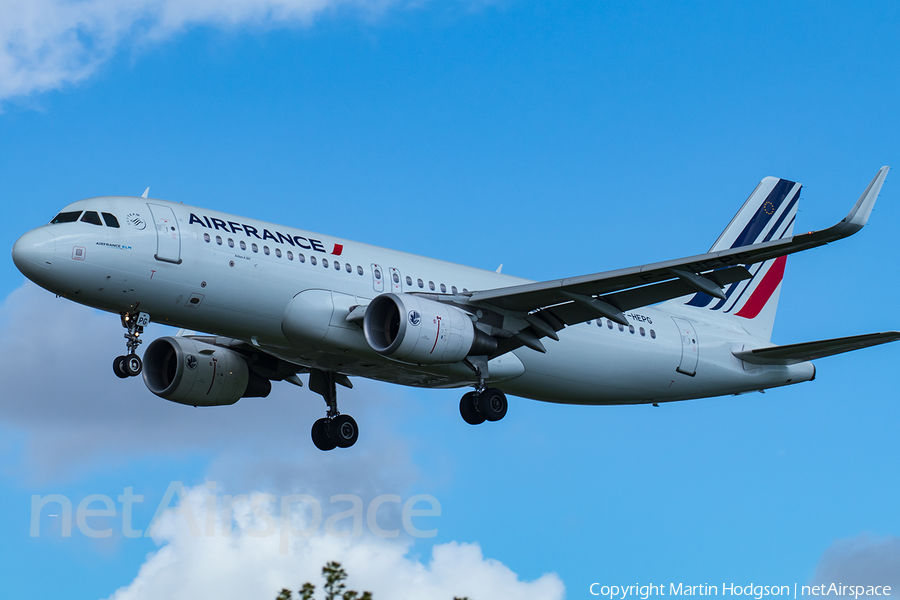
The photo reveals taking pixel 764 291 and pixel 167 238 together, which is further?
pixel 764 291

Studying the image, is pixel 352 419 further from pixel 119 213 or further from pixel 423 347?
pixel 119 213

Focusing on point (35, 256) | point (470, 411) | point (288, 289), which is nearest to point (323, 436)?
point (470, 411)

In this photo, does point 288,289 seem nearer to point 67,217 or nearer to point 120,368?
point 120,368

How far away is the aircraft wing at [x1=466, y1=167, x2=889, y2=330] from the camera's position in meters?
22.9

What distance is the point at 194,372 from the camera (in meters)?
31.0

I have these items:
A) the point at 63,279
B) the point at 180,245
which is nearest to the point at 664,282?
the point at 180,245

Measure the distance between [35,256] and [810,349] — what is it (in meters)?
21.3

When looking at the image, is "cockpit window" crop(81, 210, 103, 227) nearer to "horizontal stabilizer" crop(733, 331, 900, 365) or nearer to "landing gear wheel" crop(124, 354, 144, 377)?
"landing gear wheel" crop(124, 354, 144, 377)

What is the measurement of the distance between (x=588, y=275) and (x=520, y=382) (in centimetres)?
497

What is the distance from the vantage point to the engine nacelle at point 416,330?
2597 cm

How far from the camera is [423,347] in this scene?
26172 millimetres

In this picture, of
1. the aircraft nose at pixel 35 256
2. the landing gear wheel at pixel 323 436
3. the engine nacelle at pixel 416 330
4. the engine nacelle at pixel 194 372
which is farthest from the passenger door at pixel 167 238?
the landing gear wheel at pixel 323 436

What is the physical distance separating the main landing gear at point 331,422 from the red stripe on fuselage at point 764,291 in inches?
534

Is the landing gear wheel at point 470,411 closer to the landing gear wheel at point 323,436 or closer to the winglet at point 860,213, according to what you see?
the landing gear wheel at point 323,436
